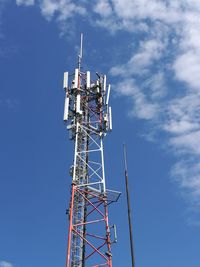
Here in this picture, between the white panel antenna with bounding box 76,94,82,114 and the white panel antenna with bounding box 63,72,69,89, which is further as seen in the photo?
the white panel antenna with bounding box 63,72,69,89

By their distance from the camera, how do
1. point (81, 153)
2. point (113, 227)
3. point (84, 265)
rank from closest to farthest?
point (84, 265) < point (113, 227) < point (81, 153)

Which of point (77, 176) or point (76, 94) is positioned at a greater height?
point (76, 94)

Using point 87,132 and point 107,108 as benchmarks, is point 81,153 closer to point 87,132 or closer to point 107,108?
point 87,132

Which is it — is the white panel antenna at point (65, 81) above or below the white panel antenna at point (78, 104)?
above

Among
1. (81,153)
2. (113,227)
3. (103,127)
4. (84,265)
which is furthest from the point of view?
(103,127)

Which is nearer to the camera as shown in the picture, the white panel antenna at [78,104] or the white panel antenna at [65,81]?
the white panel antenna at [78,104]

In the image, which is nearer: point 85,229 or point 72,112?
point 85,229

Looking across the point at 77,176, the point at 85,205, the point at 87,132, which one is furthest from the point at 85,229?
the point at 87,132

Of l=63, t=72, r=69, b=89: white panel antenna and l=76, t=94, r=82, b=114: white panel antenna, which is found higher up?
l=63, t=72, r=69, b=89: white panel antenna

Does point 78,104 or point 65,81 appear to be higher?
point 65,81

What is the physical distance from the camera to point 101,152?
3962 cm

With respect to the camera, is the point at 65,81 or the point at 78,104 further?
the point at 65,81

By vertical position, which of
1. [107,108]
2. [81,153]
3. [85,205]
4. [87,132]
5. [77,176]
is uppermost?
[107,108]

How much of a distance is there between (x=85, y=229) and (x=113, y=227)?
228 cm
